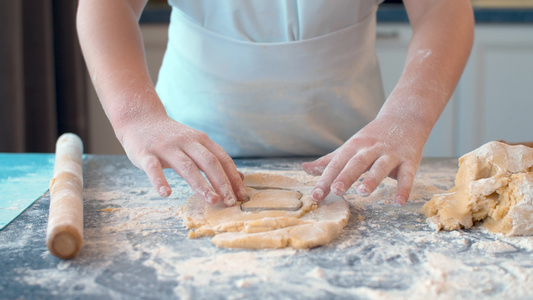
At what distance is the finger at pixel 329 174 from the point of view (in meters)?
1.05

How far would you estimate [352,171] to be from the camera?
1043 millimetres

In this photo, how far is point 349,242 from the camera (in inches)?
36.1

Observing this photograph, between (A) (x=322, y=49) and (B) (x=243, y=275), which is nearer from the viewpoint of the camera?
(B) (x=243, y=275)

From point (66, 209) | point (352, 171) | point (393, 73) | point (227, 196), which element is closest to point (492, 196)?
point (352, 171)

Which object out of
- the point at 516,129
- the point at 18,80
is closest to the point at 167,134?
the point at 18,80

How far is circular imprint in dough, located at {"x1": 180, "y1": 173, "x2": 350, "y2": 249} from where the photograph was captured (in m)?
0.89

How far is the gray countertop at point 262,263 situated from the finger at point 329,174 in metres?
0.09

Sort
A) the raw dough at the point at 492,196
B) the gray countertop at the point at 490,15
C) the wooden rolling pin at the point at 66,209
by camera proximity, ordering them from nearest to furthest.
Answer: the wooden rolling pin at the point at 66,209 → the raw dough at the point at 492,196 → the gray countertop at the point at 490,15

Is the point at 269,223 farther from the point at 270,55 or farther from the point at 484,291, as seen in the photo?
the point at 270,55

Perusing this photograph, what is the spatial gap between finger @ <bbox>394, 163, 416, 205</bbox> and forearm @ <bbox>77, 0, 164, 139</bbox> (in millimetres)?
564

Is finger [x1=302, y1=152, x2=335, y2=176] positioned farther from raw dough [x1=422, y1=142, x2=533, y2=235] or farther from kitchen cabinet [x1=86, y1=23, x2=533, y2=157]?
kitchen cabinet [x1=86, y1=23, x2=533, y2=157]

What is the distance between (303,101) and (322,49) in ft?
0.54

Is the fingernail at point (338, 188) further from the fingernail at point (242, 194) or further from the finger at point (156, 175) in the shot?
the finger at point (156, 175)

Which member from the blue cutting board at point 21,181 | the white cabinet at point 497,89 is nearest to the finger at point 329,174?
the blue cutting board at point 21,181
